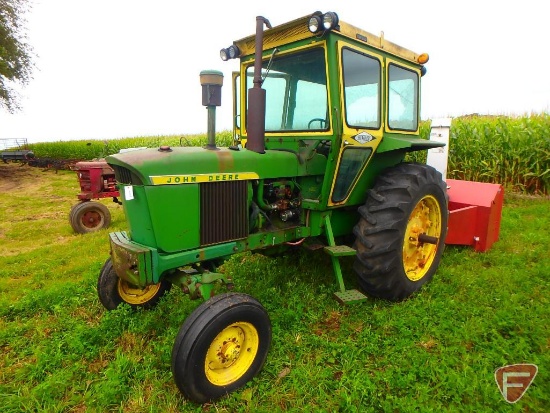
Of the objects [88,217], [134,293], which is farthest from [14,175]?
[134,293]

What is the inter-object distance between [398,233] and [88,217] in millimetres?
5617

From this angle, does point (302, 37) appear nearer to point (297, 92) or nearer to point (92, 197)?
point (297, 92)

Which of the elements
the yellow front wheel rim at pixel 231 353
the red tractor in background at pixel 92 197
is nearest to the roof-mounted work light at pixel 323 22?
the yellow front wheel rim at pixel 231 353

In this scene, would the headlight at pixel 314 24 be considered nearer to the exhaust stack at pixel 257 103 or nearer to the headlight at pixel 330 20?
the headlight at pixel 330 20

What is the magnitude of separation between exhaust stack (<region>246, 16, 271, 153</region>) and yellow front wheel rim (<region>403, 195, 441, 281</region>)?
165cm

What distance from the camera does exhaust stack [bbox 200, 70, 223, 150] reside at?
7.68 feet

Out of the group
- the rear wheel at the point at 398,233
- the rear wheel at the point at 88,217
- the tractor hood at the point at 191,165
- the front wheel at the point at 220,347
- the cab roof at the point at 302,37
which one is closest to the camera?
the front wheel at the point at 220,347

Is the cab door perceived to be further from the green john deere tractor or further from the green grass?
the green grass

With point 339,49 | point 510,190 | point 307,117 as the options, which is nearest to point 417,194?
point 307,117

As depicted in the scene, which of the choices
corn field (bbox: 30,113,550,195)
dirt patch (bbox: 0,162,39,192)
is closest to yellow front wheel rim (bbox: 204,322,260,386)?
corn field (bbox: 30,113,550,195)

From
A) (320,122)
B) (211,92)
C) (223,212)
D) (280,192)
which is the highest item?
(211,92)

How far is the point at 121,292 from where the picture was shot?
121 inches

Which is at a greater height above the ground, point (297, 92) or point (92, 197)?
point (297, 92)

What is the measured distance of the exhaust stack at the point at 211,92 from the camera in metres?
2.34
